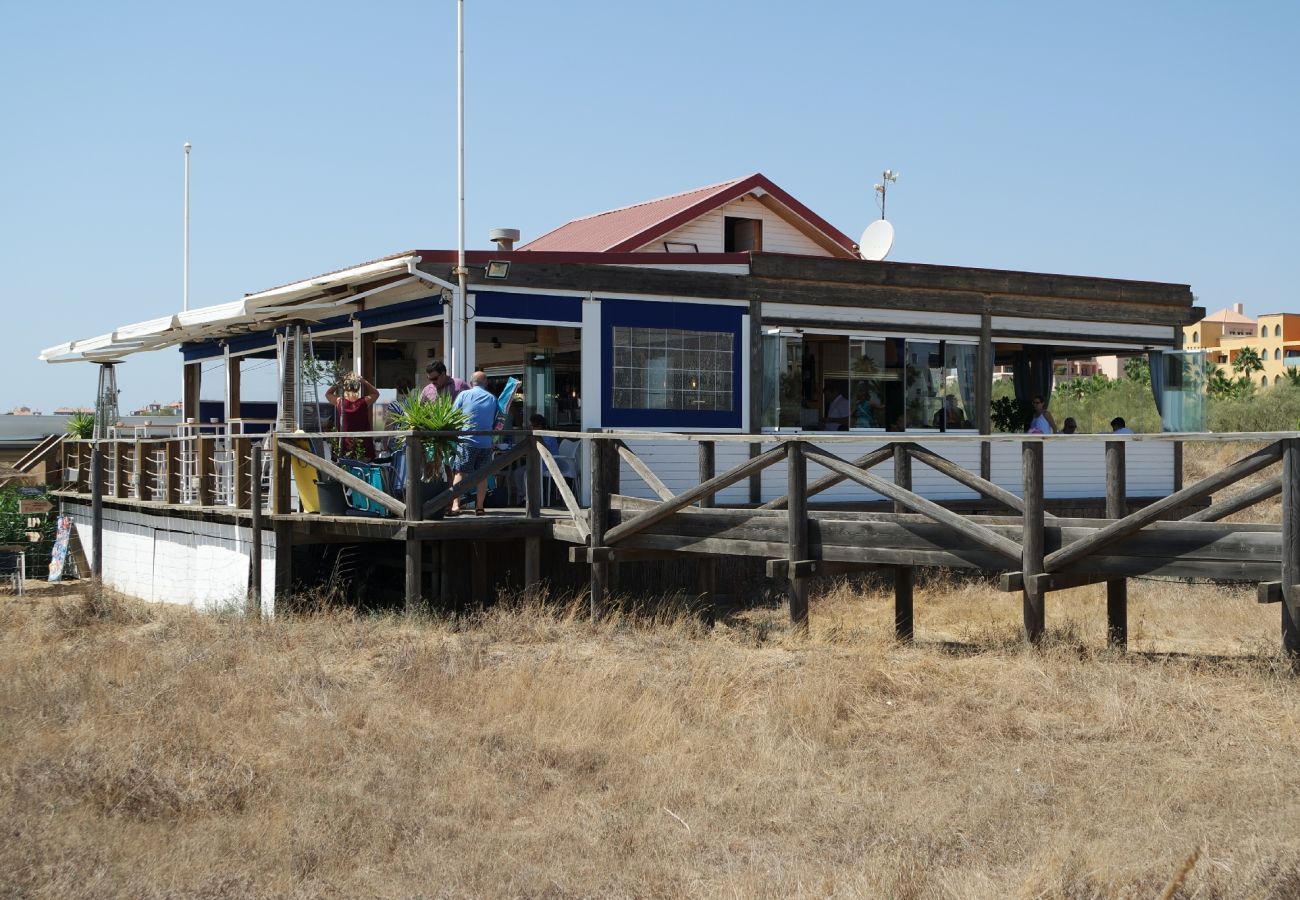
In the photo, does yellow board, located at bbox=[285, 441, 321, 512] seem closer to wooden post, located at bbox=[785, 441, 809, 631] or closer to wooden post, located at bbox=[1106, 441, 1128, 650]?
wooden post, located at bbox=[785, 441, 809, 631]

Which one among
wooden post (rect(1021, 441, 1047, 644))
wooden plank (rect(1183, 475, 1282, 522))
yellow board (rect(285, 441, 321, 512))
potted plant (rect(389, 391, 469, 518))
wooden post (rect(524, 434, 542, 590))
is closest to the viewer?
wooden plank (rect(1183, 475, 1282, 522))

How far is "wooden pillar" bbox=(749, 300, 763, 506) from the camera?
16359 millimetres

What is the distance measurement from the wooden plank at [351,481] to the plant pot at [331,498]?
115mm

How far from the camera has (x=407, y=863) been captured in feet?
21.5

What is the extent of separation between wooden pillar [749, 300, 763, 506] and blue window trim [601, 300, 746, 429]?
13 centimetres

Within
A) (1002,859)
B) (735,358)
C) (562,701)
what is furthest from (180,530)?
(1002,859)

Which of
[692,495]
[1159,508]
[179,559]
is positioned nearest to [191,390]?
[179,559]

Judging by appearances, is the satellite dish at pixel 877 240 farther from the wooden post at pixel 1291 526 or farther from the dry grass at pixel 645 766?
the wooden post at pixel 1291 526

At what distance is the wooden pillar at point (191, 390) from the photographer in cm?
2309

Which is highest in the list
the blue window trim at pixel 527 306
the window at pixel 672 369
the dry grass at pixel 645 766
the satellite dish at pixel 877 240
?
the satellite dish at pixel 877 240

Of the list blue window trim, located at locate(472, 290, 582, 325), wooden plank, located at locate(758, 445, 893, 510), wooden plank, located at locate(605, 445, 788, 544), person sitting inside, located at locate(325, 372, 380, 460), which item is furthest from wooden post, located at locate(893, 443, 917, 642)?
person sitting inside, located at locate(325, 372, 380, 460)

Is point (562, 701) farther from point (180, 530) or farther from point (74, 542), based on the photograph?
point (74, 542)

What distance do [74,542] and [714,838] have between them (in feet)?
→ 54.5

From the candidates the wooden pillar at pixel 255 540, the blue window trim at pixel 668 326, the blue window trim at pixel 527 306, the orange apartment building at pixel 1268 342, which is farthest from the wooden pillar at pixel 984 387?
the orange apartment building at pixel 1268 342
